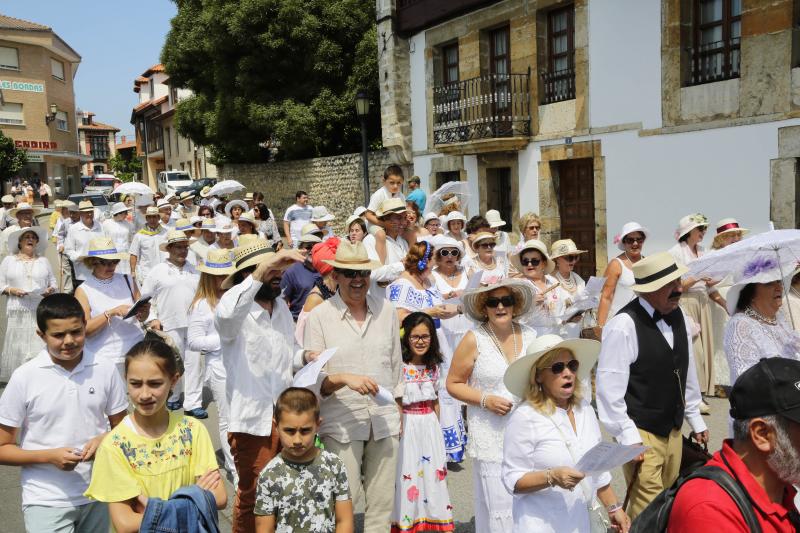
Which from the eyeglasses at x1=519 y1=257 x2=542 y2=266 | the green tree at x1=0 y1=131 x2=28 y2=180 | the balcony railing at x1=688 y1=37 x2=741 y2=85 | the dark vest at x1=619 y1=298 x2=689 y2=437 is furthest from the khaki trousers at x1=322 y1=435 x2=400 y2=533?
the green tree at x1=0 y1=131 x2=28 y2=180

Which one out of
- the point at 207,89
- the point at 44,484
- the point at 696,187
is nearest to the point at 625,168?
the point at 696,187

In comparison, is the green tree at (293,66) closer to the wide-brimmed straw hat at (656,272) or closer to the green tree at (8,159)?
the green tree at (8,159)

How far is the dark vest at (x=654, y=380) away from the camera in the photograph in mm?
3812

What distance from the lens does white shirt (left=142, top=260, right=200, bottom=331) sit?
7254 mm

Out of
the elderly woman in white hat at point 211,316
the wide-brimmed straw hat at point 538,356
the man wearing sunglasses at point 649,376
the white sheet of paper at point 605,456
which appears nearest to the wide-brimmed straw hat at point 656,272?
the man wearing sunglasses at point 649,376

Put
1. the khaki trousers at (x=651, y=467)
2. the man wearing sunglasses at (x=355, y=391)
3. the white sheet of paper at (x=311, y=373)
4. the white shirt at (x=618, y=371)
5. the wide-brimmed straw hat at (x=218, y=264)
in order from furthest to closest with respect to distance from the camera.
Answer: the wide-brimmed straw hat at (x=218, y=264), the man wearing sunglasses at (x=355, y=391), the khaki trousers at (x=651, y=467), the white shirt at (x=618, y=371), the white sheet of paper at (x=311, y=373)

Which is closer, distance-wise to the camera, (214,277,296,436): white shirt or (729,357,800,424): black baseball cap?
(729,357,800,424): black baseball cap

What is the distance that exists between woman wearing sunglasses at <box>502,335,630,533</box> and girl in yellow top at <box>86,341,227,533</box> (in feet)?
4.32

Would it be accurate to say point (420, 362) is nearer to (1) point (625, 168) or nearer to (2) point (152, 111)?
(1) point (625, 168)

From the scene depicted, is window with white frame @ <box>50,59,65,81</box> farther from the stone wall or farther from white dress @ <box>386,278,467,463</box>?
white dress @ <box>386,278,467,463</box>

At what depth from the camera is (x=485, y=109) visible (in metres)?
15.5

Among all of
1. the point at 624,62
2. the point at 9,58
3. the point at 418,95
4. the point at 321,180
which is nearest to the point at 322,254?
the point at 624,62

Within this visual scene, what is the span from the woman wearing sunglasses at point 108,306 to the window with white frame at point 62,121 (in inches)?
2087

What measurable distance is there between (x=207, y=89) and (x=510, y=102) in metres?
14.5
